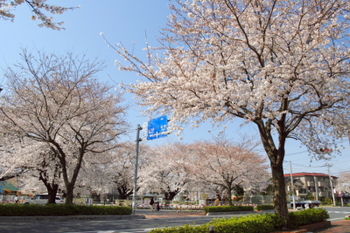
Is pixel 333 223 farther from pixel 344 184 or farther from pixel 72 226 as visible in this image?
pixel 344 184

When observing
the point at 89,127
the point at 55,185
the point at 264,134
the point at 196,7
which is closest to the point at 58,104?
the point at 89,127

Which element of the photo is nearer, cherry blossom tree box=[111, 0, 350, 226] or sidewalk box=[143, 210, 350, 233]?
cherry blossom tree box=[111, 0, 350, 226]

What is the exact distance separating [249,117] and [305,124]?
4.79m

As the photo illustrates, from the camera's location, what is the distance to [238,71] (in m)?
8.70

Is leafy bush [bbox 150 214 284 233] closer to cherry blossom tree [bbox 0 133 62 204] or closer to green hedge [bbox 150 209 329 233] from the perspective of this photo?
green hedge [bbox 150 209 329 233]

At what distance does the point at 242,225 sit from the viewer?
792cm

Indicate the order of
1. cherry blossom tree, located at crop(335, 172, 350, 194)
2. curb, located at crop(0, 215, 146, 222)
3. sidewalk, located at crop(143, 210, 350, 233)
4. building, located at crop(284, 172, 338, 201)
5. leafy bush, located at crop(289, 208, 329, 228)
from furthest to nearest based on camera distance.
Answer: building, located at crop(284, 172, 338, 201) < cherry blossom tree, located at crop(335, 172, 350, 194) < curb, located at crop(0, 215, 146, 222) < sidewalk, located at crop(143, 210, 350, 233) < leafy bush, located at crop(289, 208, 329, 228)

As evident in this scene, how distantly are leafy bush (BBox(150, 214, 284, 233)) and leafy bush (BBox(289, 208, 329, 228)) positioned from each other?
4.35ft

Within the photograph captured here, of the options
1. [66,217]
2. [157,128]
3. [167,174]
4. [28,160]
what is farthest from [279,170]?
[167,174]

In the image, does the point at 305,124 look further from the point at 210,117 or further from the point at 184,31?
the point at 184,31

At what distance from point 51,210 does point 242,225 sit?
438 inches

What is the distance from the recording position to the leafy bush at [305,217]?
10.1 meters

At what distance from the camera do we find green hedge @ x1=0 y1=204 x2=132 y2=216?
12.8 meters

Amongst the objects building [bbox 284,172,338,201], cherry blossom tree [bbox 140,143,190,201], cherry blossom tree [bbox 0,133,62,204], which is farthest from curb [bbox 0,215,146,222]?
building [bbox 284,172,338,201]
